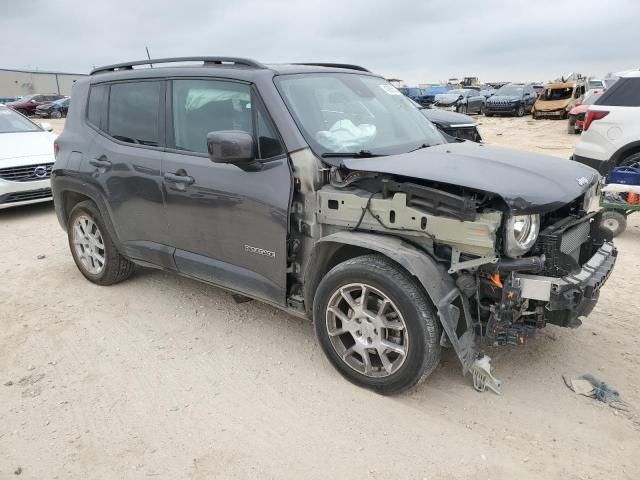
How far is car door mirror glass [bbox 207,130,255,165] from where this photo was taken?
315cm

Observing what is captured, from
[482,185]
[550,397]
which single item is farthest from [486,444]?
[482,185]

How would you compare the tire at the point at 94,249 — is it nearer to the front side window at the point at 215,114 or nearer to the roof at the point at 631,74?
the front side window at the point at 215,114

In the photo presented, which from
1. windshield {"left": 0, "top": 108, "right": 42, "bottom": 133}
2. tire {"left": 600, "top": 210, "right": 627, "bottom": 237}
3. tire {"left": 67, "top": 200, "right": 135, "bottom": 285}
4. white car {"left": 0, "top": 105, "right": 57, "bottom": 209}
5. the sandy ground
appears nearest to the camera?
the sandy ground

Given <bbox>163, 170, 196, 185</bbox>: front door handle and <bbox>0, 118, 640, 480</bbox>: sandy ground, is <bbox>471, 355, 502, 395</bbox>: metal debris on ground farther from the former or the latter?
<bbox>163, 170, 196, 185</bbox>: front door handle

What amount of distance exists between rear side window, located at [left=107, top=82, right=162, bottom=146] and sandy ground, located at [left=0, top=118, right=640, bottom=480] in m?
1.47

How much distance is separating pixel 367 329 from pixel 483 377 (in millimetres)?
763

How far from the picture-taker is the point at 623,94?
7066 millimetres

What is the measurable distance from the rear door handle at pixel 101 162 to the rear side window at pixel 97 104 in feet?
1.01

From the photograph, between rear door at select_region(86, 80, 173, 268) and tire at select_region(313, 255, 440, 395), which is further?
rear door at select_region(86, 80, 173, 268)

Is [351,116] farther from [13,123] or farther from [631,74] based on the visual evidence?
[13,123]

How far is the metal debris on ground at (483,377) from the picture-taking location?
120 inches

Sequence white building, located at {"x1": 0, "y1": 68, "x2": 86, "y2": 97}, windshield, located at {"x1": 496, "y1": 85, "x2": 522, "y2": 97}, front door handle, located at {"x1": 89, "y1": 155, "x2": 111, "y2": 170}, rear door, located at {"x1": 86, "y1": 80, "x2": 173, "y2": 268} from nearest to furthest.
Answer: rear door, located at {"x1": 86, "y1": 80, "x2": 173, "y2": 268} → front door handle, located at {"x1": 89, "y1": 155, "x2": 111, "y2": 170} → windshield, located at {"x1": 496, "y1": 85, "x2": 522, "y2": 97} → white building, located at {"x1": 0, "y1": 68, "x2": 86, "y2": 97}

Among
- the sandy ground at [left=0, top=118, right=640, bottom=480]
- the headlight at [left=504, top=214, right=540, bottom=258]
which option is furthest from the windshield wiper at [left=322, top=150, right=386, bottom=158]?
the sandy ground at [left=0, top=118, right=640, bottom=480]

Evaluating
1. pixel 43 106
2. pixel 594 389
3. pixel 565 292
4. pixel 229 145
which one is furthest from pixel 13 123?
pixel 43 106
